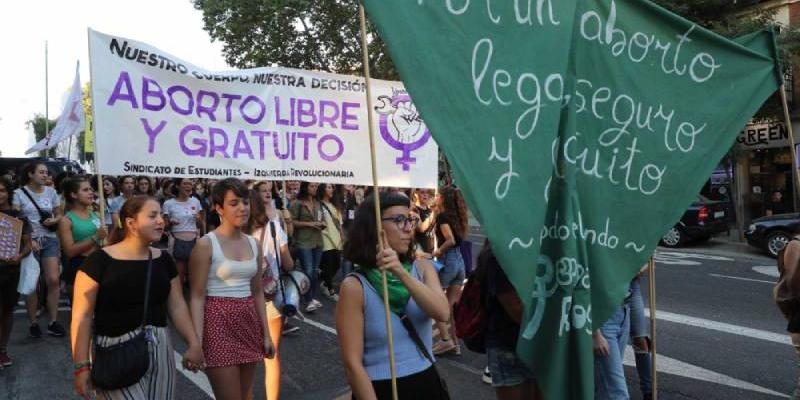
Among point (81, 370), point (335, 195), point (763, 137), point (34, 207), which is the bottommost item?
point (81, 370)

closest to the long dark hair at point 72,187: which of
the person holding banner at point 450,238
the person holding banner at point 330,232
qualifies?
the person holding banner at point 450,238

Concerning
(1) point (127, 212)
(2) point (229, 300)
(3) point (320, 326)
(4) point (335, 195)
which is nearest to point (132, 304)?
(1) point (127, 212)

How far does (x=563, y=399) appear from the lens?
7.58ft

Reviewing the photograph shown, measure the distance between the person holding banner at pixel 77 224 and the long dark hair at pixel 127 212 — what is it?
2.33 metres

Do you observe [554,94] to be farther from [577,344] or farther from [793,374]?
[793,374]

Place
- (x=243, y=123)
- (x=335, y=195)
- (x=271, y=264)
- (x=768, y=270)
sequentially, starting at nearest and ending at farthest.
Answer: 1. (x=243, y=123)
2. (x=271, y=264)
3. (x=335, y=195)
4. (x=768, y=270)

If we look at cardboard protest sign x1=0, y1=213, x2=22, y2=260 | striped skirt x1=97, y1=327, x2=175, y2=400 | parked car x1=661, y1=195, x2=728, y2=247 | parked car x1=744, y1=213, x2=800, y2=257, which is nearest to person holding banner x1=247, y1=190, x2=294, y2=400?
striped skirt x1=97, y1=327, x2=175, y2=400

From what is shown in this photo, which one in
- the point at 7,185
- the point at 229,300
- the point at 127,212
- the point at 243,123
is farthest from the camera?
the point at 7,185

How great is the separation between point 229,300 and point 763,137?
2202cm

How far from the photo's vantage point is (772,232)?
556 inches

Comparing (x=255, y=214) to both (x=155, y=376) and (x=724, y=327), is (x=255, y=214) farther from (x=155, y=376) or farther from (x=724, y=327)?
(x=724, y=327)

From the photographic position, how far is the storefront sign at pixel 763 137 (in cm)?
2052

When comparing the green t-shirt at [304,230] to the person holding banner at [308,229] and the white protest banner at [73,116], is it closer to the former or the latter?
the person holding banner at [308,229]

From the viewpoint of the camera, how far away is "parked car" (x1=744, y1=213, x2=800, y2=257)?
13.8 metres
